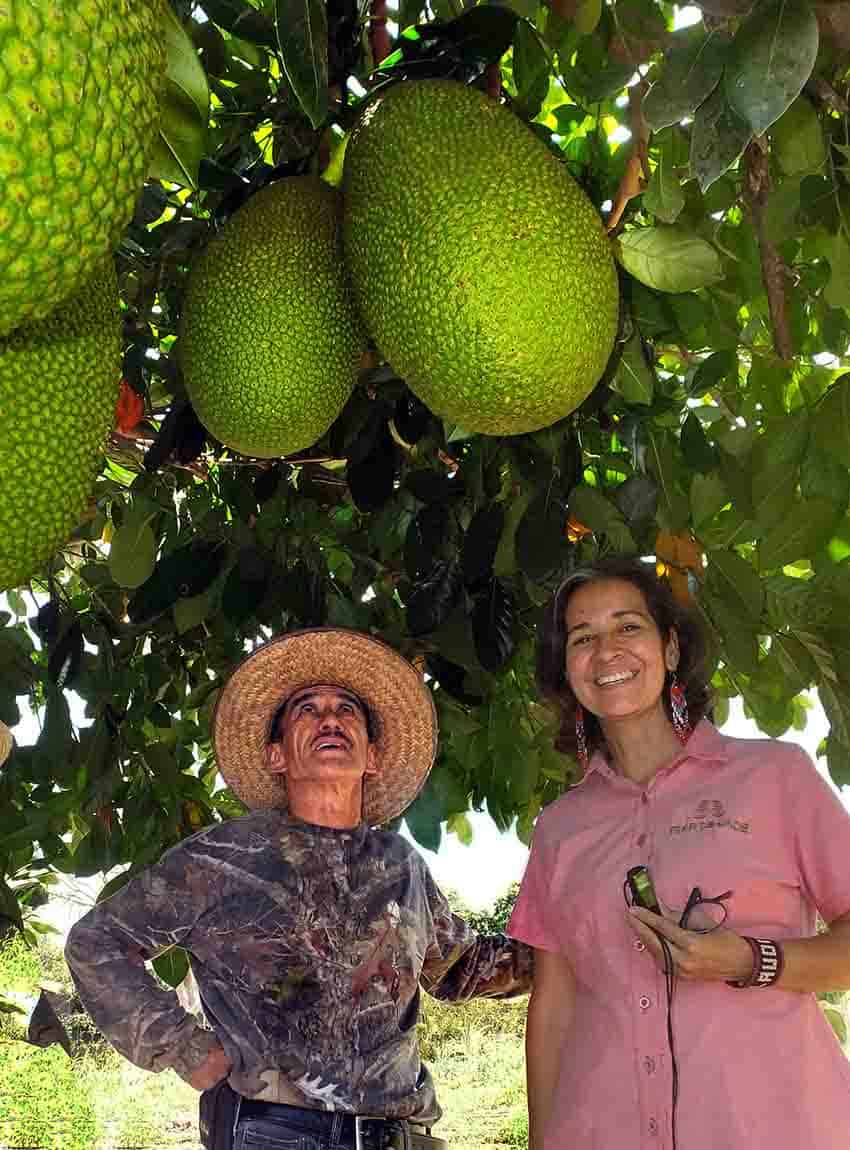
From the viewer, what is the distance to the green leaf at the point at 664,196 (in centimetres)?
127

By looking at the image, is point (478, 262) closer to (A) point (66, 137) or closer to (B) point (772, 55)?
(B) point (772, 55)

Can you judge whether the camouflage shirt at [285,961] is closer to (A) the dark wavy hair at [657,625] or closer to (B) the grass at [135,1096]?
(A) the dark wavy hair at [657,625]

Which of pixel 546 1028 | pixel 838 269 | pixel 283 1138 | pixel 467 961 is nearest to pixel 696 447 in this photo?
pixel 838 269

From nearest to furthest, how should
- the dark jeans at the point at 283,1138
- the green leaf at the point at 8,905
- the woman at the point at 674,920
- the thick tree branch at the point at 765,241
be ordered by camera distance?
the thick tree branch at the point at 765,241, the woman at the point at 674,920, the dark jeans at the point at 283,1138, the green leaf at the point at 8,905

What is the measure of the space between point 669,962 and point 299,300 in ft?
2.71

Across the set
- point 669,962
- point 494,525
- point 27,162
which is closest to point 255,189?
point 494,525

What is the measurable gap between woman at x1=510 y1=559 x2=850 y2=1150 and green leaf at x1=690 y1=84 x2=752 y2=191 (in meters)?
0.85

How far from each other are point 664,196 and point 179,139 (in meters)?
0.54

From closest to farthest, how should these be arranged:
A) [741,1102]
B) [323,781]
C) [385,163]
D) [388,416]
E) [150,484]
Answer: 1. [385,163]
2. [741,1102]
3. [388,416]
4. [150,484]
5. [323,781]

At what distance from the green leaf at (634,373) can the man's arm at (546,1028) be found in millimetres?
752

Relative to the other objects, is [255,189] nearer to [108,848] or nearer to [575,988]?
[575,988]

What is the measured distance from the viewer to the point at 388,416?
165 centimetres

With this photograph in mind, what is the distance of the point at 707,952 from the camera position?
140 centimetres

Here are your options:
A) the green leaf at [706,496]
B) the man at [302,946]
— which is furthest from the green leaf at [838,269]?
the man at [302,946]
